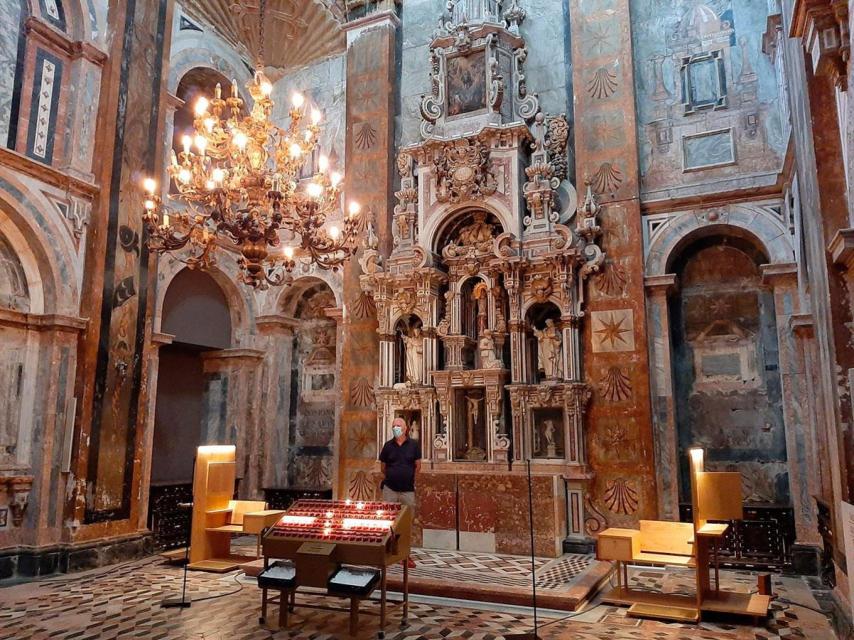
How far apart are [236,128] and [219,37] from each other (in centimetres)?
628

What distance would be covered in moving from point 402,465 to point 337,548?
2.22 meters

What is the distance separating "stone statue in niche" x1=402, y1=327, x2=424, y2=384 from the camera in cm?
984

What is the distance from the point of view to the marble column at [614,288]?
8609mm

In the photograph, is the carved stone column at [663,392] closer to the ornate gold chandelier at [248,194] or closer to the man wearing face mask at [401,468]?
the man wearing face mask at [401,468]

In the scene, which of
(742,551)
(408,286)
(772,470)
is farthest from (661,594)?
(408,286)

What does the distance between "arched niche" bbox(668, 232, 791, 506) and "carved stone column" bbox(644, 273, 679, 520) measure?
371 millimetres

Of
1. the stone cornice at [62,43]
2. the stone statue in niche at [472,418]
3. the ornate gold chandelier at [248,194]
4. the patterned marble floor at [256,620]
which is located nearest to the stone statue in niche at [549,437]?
the stone statue in niche at [472,418]

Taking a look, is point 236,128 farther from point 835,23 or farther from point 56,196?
point 835,23

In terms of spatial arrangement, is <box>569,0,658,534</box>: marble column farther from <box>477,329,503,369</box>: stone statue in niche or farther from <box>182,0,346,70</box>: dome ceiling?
<box>182,0,346,70</box>: dome ceiling

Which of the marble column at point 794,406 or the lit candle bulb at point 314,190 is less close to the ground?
the lit candle bulb at point 314,190

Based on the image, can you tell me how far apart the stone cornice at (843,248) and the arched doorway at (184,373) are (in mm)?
8722

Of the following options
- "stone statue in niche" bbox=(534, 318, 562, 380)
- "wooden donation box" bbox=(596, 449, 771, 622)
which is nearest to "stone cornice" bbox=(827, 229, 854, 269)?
"wooden donation box" bbox=(596, 449, 771, 622)

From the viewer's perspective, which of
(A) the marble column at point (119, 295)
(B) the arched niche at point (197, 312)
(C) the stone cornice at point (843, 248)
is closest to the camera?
(C) the stone cornice at point (843, 248)

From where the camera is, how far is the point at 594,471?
8789 mm
